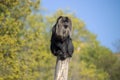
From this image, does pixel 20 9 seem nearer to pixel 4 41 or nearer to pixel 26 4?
pixel 26 4

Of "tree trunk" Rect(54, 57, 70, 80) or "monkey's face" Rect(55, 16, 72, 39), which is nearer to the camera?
"tree trunk" Rect(54, 57, 70, 80)

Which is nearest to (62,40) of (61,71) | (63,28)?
(63,28)

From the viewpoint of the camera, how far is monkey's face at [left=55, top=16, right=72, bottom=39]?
8219 mm

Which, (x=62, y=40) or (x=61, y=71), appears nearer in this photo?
(x=61, y=71)

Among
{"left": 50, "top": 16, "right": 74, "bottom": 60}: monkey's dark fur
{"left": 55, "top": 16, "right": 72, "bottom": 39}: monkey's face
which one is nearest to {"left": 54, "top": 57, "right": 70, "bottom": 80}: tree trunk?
{"left": 50, "top": 16, "right": 74, "bottom": 60}: monkey's dark fur

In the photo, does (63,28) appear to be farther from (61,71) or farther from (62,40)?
(61,71)

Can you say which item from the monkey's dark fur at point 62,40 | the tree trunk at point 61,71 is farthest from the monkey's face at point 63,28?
the tree trunk at point 61,71

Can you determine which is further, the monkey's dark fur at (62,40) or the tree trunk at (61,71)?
the monkey's dark fur at (62,40)

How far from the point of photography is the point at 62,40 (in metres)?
8.25

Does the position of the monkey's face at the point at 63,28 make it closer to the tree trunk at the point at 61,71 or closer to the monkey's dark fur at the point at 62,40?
the monkey's dark fur at the point at 62,40

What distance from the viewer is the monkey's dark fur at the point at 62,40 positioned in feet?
26.9

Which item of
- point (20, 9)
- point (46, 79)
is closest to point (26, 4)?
point (20, 9)

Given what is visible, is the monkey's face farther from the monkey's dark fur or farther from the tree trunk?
the tree trunk

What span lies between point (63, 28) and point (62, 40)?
27 cm
